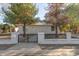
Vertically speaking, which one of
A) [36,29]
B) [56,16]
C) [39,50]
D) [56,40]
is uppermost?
[56,16]

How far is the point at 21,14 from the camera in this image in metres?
2.29

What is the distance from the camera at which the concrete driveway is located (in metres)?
2.29

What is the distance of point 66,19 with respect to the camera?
229cm

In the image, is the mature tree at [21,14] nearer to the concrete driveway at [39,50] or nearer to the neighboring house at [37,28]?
the neighboring house at [37,28]

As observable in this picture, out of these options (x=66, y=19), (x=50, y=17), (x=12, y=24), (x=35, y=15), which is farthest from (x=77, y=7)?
(x=12, y=24)

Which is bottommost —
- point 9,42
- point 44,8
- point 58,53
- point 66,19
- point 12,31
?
point 58,53

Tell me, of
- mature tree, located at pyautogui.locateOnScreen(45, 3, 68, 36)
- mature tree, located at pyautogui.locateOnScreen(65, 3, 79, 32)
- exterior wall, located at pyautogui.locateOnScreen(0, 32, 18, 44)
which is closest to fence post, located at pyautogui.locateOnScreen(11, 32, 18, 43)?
exterior wall, located at pyautogui.locateOnScreen(0, 32, 18, 44)

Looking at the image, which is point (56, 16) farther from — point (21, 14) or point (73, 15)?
point (21, 14)

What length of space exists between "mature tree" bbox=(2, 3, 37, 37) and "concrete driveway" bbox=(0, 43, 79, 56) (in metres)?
0.26

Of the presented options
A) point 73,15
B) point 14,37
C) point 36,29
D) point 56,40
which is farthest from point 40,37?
point 73,15

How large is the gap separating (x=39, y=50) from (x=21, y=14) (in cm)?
60

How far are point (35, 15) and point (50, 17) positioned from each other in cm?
23

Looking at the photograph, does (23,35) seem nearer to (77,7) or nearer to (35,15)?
(35,15)

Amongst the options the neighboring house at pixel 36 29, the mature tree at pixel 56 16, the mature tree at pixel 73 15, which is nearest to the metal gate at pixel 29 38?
the neighboring house at pixel 36 29
